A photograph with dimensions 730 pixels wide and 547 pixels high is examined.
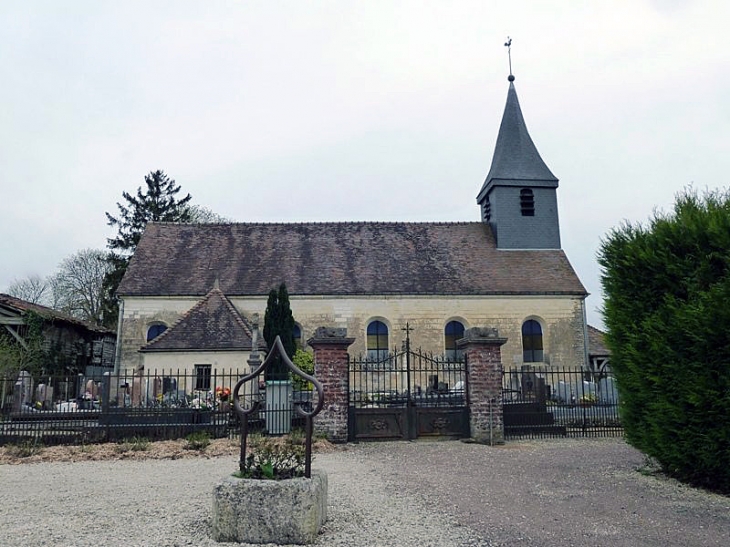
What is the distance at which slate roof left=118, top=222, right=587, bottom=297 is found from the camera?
25.4 meters

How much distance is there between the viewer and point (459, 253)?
1096 inches

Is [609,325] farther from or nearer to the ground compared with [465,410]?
farther from the ground

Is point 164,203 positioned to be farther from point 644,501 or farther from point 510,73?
point 644,501

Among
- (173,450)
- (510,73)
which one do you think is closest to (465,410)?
(173,450)

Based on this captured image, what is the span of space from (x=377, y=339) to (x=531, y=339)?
22.0 ft

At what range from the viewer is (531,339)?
26188 mm

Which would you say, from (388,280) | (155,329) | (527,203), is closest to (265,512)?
(388,280)


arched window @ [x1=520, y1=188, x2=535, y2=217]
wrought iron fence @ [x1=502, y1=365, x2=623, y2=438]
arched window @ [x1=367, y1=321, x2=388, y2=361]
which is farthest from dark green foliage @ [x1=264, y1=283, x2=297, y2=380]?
arched window @ [x1=520, y1=188, x2=535, y2=217]

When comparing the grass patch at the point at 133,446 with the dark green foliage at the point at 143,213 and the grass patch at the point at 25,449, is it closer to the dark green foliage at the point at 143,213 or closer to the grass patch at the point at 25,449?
the grass patch at the point at 25,449

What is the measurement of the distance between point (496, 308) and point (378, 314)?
506 centimetres

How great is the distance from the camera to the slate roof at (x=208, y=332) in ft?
63.9

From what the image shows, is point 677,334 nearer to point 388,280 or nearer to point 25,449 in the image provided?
point 25,449

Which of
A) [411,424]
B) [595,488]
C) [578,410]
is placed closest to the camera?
[595,488]

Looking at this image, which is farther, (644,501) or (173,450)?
(173,450)
